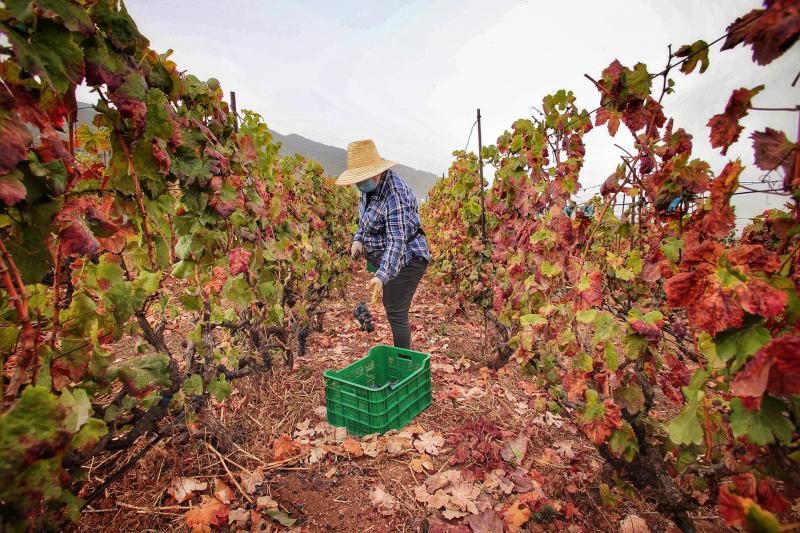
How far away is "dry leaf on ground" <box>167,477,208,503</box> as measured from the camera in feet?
6.61

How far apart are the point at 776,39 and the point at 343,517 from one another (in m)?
2.43

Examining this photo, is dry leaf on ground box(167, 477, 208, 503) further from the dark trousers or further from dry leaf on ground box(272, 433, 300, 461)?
the dark trousers

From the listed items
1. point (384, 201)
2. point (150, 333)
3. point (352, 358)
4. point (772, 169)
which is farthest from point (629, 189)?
point (352, 358)

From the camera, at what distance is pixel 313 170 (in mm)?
6363

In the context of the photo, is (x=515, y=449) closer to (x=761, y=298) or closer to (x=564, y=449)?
(x=564, y=449)

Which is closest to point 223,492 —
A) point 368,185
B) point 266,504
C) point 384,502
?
point 266,504

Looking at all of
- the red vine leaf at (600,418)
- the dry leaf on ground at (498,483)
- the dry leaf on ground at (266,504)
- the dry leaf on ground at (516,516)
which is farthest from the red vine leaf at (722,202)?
the dry leaf on ground at (266,504)

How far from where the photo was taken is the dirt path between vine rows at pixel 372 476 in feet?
6.30

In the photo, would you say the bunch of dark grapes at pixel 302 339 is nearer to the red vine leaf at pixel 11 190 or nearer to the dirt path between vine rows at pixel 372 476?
the dirt path between vine rows at pixel 372 476

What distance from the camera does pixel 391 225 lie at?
3074 mm

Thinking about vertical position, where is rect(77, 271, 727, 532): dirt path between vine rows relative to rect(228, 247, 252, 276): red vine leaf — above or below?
below

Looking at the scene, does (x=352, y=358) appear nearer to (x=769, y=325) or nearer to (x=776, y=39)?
(x=769, y=325)

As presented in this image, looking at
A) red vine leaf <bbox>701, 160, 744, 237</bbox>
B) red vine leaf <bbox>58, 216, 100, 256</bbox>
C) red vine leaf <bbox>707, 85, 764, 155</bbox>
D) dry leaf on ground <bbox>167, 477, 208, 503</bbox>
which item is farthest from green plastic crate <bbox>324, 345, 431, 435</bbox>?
red vine leaf <bbox>707, 85, 764, 155</bbox>

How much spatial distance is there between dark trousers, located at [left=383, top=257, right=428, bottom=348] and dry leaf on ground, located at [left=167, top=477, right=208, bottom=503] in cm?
171
